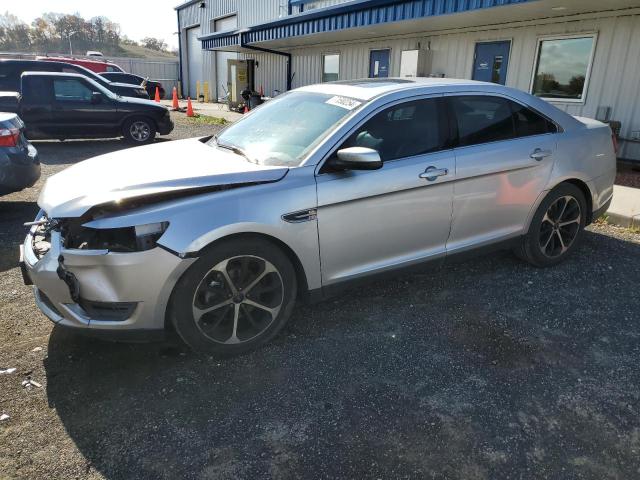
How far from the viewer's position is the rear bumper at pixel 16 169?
5.26 metres

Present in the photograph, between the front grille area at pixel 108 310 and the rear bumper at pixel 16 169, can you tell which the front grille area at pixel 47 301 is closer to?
the front grille area at pixel 108 310

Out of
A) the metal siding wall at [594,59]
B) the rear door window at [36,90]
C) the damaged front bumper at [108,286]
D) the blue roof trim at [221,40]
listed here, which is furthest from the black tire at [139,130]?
the damaged front bumper at [108,286]

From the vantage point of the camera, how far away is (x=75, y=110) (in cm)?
1059

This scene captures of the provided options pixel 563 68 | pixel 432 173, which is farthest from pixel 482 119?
pixel 563 68

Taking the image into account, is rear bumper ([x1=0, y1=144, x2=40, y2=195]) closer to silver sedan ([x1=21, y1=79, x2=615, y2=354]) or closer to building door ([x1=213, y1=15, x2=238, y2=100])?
silver sedan ([x1=21, y1=79, x2=615, y2=354])

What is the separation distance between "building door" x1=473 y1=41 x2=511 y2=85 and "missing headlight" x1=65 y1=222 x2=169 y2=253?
10183 mm

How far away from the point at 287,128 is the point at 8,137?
3.67m

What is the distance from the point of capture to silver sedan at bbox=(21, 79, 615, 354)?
8.79 ft

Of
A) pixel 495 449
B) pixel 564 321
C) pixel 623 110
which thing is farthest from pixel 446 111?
pixel 623 110

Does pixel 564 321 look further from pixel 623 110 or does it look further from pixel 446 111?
pixel 623 110

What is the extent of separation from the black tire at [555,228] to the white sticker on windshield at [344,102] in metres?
A: 1.95

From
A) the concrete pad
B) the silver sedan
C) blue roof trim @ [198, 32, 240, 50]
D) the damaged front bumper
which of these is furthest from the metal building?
the damaged front bumper

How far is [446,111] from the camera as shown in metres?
3.67

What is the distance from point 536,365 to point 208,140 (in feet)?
10.1
